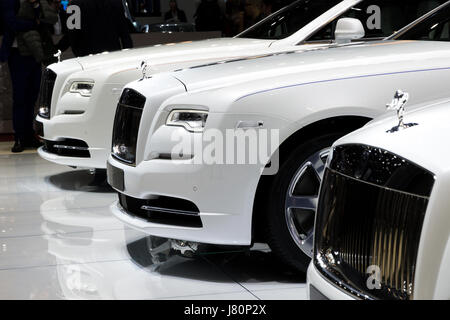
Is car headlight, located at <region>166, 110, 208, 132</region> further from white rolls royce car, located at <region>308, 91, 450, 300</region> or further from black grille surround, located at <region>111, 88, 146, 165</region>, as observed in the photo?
white rolls royce car, located at <region>308, 91, 450, 300</region>

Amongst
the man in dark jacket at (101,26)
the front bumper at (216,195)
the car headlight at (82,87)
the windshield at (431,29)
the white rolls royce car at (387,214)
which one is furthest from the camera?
the man in dark jacket at (101,26)

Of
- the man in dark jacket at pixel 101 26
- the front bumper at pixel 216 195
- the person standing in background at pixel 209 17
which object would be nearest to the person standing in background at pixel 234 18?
the person standing in background at pixel 209 17

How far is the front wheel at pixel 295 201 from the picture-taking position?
13.0 ft

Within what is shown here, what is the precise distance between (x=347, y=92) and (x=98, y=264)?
171 centimetres

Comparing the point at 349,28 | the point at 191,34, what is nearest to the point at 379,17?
the point at 349,28

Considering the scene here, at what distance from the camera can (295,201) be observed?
4000mm

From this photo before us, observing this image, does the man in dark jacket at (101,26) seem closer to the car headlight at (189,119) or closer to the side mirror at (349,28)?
the side mirror at (349,28)

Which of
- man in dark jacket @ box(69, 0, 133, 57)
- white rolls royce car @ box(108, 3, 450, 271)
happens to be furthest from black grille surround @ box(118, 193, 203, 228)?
man in dark jacket @ box(69, 0, 133, 57)

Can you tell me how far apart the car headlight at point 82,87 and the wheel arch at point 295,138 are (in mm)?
2916

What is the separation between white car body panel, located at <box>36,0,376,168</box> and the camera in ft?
21.1

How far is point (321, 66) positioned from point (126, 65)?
272cm

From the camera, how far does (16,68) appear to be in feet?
29.6

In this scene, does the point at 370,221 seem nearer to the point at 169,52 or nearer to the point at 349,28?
the point at 349,28
